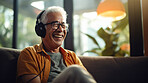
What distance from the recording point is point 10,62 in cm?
118

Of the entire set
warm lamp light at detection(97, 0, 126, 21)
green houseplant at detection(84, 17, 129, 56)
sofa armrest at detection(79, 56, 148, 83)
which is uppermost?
warm lamp light at detection(97, 0, 126, 21)

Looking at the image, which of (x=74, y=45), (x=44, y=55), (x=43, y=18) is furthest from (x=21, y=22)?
(x=44, y=55)

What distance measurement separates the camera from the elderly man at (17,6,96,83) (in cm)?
110

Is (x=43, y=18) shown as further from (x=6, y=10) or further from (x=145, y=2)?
(x=6, y=10)

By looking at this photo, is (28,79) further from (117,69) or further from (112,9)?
(112,9)

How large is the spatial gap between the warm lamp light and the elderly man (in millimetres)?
984

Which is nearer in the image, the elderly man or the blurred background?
the elderly man

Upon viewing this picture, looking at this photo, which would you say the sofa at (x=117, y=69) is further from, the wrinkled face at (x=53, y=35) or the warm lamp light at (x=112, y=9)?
the warm lamp light at (x=112, y=9)

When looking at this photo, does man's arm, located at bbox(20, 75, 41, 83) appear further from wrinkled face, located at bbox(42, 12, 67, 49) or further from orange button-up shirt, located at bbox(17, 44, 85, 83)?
wrinkled face, located at bbox(42, 12, 67, 49)

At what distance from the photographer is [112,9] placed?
2.26 metres

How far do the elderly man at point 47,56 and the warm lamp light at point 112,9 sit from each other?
3.23 feet

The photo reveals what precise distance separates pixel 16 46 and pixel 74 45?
128cm

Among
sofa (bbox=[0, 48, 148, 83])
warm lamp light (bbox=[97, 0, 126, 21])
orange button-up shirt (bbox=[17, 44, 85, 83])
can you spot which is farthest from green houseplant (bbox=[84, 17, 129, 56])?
orange button-up shirt (bbox=[17, 44, 85, 83])

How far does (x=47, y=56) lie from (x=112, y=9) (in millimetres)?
1369
